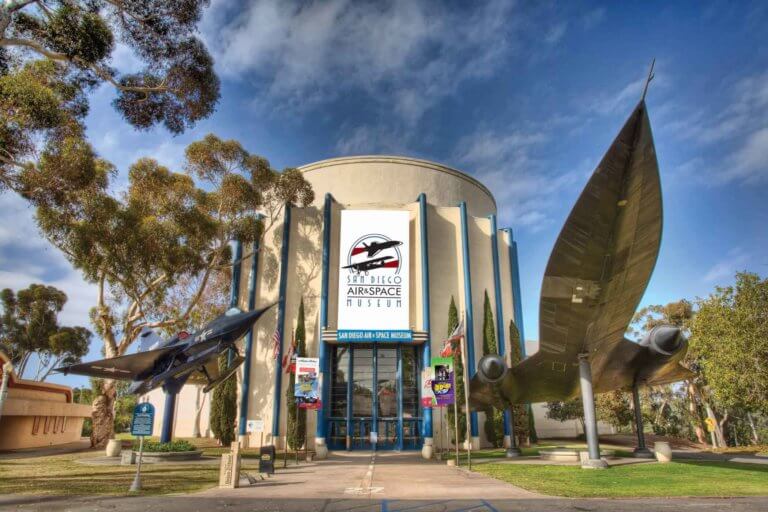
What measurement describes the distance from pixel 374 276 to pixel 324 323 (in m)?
4.38

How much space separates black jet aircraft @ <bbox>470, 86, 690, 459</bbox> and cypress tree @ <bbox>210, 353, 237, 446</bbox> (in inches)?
615

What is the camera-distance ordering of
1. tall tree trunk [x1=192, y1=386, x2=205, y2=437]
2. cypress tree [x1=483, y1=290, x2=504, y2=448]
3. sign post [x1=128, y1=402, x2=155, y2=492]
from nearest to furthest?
sign post [x1=128, y1=402, x2=155, y2=492], cypress tree [x1=483, y1=290, x2=504, y2=448], tall tree trunk [x1=192, y1=386, x2=205, y2=437]

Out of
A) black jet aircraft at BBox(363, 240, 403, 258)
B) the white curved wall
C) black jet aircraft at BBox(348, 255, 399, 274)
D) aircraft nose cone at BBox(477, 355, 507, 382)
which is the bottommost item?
aircraft nose cone at BBox(477, 355, 507, 382)

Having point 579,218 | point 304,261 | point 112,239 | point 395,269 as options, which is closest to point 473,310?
point 395,269

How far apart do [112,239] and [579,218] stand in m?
21.1

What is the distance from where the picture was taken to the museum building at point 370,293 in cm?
2808

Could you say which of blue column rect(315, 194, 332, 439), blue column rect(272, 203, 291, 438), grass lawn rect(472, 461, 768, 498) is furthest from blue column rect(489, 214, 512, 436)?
blue column rect(272, 203, 291, 438)

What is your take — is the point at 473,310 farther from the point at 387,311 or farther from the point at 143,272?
the point at 143,272

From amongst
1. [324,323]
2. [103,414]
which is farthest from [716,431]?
[103,414]

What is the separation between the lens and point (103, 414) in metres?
26.0

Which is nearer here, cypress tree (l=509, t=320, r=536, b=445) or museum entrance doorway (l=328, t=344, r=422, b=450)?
museum entrance doorway (l=328, t=344, r=422, b=450)

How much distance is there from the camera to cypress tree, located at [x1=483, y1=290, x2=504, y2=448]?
28.8 metres

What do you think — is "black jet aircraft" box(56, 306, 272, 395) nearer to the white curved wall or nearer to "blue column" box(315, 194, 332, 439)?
"blue column" box(315, 194, 332, 439)

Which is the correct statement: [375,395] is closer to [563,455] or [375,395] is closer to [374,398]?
[374,398]
